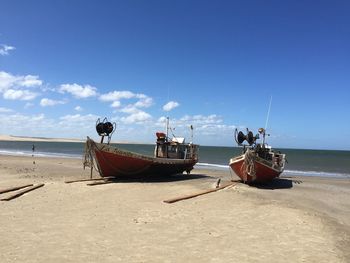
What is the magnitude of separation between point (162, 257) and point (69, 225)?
356cm

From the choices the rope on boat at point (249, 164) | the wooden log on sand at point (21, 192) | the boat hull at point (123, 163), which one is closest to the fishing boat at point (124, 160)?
the boat hull at point (123, 163)

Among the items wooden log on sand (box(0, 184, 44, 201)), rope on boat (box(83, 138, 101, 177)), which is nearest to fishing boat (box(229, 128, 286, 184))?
rope on boat (box(83, 138, 101, 177))

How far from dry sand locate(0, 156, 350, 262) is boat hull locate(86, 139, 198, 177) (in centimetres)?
490

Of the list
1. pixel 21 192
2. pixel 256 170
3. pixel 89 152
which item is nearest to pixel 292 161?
pixel 256 170

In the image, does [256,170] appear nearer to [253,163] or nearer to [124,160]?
[253,163]

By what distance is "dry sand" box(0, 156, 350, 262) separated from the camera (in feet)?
28.1

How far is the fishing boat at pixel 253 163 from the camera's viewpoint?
74.1 ft

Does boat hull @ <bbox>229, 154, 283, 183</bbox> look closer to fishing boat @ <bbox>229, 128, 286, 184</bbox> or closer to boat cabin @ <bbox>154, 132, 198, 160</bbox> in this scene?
fishing boat @ <bbox>229, 128, 286, 184</bbox>

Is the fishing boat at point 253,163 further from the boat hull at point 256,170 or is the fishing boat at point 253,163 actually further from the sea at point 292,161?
the sea at point 292,161

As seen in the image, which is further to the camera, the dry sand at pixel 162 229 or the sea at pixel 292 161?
the sea at pixel 292 161

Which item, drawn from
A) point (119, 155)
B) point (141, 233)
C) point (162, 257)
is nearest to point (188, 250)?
point (162, 257)

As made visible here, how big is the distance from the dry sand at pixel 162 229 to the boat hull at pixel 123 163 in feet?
16.1

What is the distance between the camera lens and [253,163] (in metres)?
22.5

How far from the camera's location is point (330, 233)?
11.3 m
